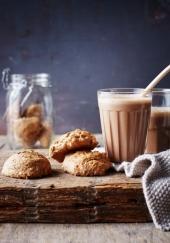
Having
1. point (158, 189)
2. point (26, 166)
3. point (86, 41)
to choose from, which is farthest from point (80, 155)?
point (86, 41)

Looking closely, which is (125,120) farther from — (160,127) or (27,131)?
(27,131)

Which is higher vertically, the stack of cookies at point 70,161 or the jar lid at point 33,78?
the jar lid at point 33,78

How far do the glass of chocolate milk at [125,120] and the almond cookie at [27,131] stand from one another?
67cm

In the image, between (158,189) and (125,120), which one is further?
(125,120)

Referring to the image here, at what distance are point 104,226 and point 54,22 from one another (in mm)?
2256

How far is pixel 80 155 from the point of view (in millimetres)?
1271

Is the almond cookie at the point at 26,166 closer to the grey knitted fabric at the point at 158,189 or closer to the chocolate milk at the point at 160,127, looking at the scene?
the grey knitted fabric at the point at 158,189

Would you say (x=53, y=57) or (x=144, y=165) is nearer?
(x=144, y=165)

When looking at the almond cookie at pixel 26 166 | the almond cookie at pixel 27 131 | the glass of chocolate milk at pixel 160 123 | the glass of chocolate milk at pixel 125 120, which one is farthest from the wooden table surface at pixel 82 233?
the almond cookie at pixel 27 131

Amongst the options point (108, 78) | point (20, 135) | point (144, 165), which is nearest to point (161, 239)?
point (144, 165)

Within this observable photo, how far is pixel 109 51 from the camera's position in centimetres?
325

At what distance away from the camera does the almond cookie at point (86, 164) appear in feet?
4.07

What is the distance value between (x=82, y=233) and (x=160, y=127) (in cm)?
57

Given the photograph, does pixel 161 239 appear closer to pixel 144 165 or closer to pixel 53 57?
pixel 144 165
